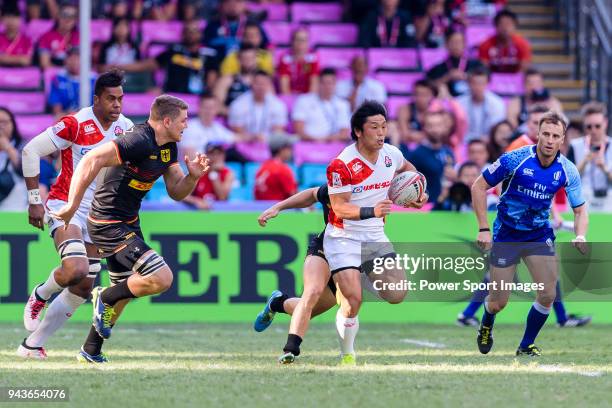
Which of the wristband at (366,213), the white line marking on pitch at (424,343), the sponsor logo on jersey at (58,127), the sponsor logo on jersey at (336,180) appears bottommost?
the white line marking on pitch at (424,343)

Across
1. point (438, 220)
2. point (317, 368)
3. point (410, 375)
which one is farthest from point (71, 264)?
point (438, 220)

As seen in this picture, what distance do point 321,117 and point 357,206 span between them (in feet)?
27.8

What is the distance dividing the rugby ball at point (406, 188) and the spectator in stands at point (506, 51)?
9868 mm

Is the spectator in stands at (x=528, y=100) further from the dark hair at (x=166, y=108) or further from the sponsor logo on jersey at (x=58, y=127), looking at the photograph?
the dark hair at (x=166, y=108)

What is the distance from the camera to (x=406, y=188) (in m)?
9.77

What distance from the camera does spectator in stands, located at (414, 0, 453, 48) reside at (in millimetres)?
19688

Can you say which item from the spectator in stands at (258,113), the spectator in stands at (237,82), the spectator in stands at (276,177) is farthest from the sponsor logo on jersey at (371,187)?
the spectator in stands at (237,82)

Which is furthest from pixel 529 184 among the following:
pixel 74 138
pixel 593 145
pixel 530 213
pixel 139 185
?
pixel 593 145

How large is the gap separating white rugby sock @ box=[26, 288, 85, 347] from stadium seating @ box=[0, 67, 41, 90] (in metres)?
8.90

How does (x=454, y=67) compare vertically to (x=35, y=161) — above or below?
above

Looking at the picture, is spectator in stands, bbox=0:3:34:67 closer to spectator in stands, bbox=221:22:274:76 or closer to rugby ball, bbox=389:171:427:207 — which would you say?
spectator in stands, bbox=221:22:274:76

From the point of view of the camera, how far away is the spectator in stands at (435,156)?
15445 mm

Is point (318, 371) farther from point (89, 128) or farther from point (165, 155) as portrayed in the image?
point (89, 128)

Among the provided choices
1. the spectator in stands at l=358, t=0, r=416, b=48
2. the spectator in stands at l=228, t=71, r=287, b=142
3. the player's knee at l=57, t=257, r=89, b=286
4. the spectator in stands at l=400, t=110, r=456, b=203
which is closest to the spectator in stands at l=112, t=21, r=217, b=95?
the spectator in stands at l=228, t=71, r=287, b=142
